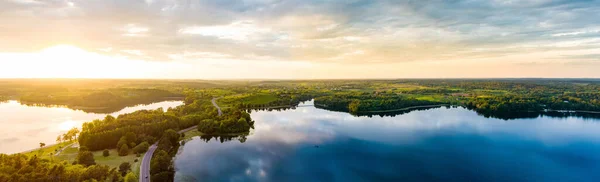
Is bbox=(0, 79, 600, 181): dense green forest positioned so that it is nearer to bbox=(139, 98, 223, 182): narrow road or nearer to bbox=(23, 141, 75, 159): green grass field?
bbox=(139, 98, 223, 182): narrow road

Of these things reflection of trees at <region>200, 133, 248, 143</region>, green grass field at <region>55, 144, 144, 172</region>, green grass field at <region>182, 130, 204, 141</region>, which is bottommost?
reflection of trees at <region>200, 133, 248, 143</region>

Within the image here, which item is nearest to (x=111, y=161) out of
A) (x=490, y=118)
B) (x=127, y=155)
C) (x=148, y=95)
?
(x=127, y=155)

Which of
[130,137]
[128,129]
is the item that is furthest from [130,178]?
[128,129]

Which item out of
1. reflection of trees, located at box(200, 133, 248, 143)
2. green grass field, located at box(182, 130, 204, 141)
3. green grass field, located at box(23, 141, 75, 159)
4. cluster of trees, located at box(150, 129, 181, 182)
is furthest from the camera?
reflection of trees, located at box(200, 133, 248, 143)

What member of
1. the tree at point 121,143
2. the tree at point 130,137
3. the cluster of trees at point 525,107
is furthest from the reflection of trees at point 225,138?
the cluster of trees at point 525,107

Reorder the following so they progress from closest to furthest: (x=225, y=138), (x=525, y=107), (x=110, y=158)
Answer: (x=110, y=158), (x=225, y=138), (x=525, y=107)

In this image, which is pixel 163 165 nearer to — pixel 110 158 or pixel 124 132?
pixel 110 158

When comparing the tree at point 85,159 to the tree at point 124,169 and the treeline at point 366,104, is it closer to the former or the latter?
the tree at point 124,169

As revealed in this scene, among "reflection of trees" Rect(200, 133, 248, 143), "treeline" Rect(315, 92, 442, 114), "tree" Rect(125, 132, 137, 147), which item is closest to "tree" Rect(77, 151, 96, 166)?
"tree" Rect(125, 132, 137, 147)
